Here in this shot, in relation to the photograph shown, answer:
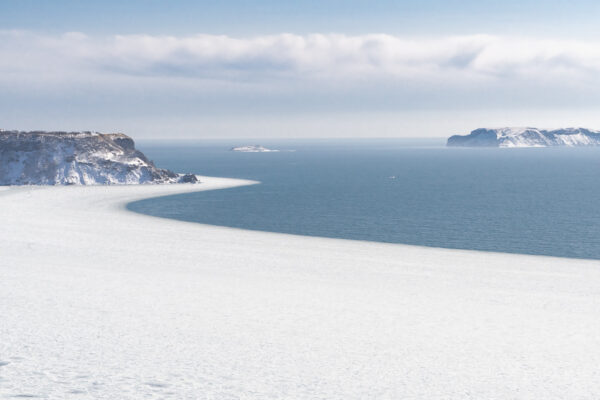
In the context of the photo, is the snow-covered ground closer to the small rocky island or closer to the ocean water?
the ocean water

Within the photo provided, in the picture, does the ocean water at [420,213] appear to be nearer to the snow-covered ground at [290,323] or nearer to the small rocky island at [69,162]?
the snow-covered ground at [290,323]

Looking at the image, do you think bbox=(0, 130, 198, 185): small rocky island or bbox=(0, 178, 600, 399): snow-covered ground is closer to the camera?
bbox=(0, 178, 600, 399): snow-covered ground

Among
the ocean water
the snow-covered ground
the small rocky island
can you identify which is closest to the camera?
the snow-covered ground

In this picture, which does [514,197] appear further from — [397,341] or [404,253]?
[397,341]

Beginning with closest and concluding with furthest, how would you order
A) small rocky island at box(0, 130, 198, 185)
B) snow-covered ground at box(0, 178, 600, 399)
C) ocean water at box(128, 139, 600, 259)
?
snow-covered ground at box(0, 178, 600, 399) → ocean water at box(128, 139, 600, 259) → small rocky island at box(0, 130, 198, 185)

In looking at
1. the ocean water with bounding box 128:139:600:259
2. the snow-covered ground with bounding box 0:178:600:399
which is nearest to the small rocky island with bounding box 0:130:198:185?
the ocean water with bounding box 128:139:600:259

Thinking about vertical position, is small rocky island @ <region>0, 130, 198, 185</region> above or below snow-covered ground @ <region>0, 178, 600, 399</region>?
above

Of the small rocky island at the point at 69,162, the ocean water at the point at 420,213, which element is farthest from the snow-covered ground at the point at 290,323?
the small rocky island at the point at 69,162
